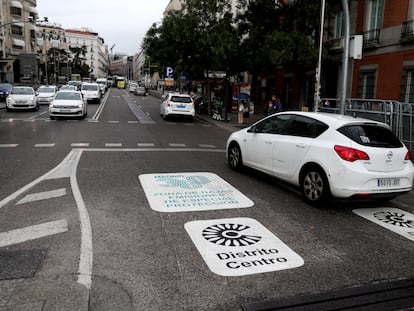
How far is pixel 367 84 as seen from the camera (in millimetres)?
21578

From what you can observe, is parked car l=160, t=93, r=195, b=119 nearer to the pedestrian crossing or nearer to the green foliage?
the green foliage

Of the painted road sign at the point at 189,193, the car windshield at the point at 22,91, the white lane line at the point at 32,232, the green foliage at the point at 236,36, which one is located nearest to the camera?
the white lane line at the point at 32,232

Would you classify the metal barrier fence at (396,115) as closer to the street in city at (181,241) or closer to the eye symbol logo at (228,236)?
the street in city at (181,241)

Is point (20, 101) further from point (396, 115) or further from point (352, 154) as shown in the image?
point (352, 154)

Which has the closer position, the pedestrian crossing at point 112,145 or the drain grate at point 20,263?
the drain grate at point 20,263

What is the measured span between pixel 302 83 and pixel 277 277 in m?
21.5

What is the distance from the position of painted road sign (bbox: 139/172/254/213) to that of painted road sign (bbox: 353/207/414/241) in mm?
1879

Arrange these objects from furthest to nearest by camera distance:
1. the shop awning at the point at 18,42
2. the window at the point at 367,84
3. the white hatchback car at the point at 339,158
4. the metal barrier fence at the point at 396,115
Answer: the shop awning at the point at 18,42 < the window at the point at 367,84 < the metal barrier fence at the point at 396,115 < the white hatchback car at the point at 339,158

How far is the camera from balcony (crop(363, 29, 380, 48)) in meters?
20.3

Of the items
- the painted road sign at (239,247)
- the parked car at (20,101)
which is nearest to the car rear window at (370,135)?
A: the painted road sign at (239,247)

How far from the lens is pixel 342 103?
10.5 m

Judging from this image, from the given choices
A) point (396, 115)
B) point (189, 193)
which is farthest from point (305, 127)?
point (396, 115)

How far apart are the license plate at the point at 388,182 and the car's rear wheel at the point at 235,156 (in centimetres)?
344

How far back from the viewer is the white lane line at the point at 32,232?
180 inches
